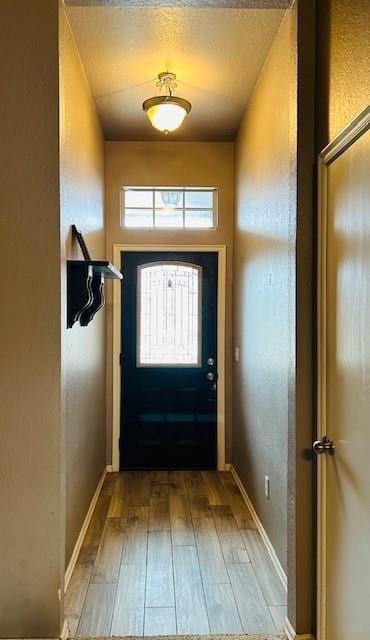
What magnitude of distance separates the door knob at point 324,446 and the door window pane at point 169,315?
93.0 inches

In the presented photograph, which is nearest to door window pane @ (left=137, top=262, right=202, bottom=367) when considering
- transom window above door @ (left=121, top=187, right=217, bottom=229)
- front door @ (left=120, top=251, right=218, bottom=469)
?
front door @ (left=120, top=251, right=218, bottom=469)

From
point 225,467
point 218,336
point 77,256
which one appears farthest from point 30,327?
point 225,467

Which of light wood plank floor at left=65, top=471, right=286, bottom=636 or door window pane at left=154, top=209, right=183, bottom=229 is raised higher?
door window pane at left=154, top=209, right=183, bottom=229

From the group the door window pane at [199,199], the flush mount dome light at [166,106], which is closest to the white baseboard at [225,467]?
the door window pane at [199,199]

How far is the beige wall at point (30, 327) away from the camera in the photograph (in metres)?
1.90

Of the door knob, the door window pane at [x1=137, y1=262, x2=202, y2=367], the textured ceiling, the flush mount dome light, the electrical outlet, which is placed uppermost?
the textured ceiling

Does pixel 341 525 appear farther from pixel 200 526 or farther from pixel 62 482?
pixel 200 526

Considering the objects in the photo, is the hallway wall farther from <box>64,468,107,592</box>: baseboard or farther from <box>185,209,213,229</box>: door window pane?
<box>64,468,107,592</box>: baseboard

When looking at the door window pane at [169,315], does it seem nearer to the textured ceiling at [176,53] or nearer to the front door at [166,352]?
the front door at [166,352]

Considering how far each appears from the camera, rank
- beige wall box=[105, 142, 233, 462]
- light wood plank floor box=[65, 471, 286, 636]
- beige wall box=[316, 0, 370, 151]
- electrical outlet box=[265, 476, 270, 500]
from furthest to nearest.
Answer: beige wall box=[105, 142, 233, 462]
electrical outlet box=[265, 476, 270, 500]
light wood plank floor box=[65, 471, 286, 636]
beige wall box=[316, 0, 370, 151]

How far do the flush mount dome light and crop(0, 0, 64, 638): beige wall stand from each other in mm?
1088

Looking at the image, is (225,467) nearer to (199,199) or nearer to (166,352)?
(166,352)

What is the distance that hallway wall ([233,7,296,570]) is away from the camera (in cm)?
227

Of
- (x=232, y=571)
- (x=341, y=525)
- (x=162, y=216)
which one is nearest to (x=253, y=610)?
(x=232, y=571)
